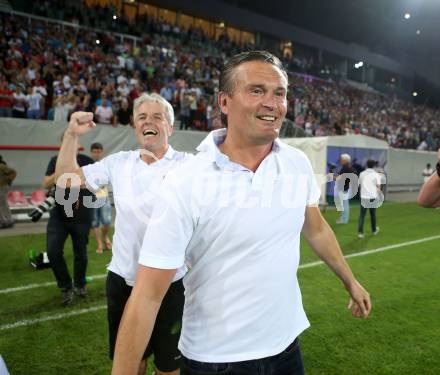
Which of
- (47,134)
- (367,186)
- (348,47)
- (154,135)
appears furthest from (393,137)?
(154,135)

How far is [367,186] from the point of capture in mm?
11453

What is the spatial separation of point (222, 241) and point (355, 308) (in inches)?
42.0

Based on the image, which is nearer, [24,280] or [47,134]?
[24,280]

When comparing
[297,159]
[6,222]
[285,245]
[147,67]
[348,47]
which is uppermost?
[348,47]

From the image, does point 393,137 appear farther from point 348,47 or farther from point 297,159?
point 297,159

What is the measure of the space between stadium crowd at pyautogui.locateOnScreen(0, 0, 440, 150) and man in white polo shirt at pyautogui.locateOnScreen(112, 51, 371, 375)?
42.9 ft

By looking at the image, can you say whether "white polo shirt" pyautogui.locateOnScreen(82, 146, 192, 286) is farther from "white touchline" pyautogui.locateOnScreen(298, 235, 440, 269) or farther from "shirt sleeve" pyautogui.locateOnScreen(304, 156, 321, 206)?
"white touchline" pyautogui.locateOnScreen(298, 235, 440, 269)

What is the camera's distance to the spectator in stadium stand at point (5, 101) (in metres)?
12.9

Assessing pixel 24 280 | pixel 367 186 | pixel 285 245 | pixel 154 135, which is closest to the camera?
pixel 285 245

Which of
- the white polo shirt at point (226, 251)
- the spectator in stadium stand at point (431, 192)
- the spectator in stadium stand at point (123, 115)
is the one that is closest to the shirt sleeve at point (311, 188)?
the white polo shirt at point (226, 251)

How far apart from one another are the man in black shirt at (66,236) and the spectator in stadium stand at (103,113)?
31.3 feet

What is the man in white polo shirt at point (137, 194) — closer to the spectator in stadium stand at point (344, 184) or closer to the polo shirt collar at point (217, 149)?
the polo shirt collar at point (217, 149)

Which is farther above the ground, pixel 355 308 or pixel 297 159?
pixel 297 159

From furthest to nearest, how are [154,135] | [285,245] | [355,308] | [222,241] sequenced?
[154,135] < [355,308] < [285,245] < [222,241]
